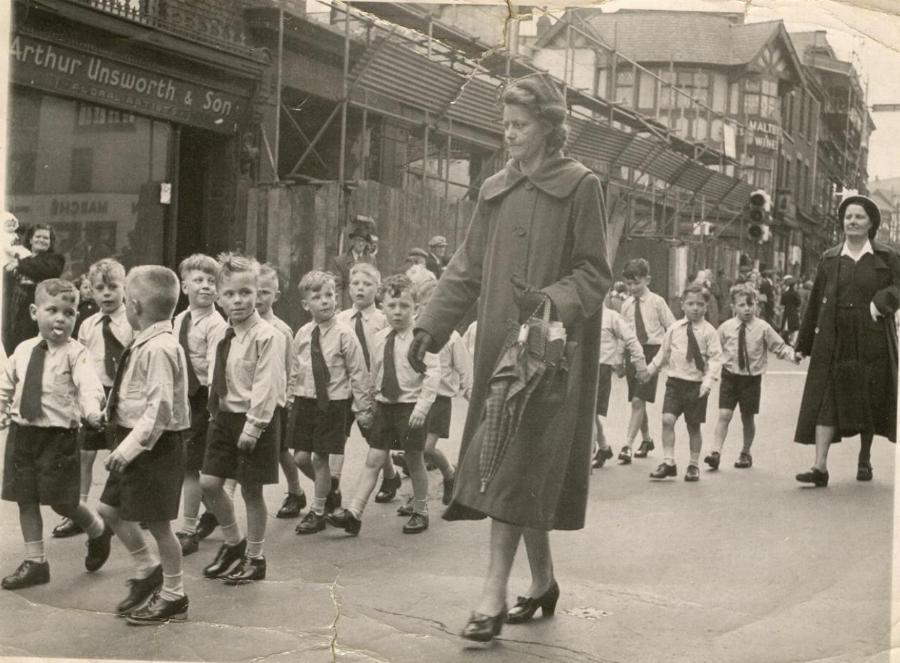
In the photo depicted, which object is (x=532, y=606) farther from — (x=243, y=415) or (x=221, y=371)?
(x=221, y=371)

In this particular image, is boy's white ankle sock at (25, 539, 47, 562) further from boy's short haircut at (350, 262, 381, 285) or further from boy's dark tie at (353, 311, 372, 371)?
boy's short haircut at (350, 262, 381, 285)

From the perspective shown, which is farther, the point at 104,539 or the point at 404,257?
the point at 404,257

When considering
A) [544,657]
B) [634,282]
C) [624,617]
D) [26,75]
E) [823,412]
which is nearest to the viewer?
[544,657]

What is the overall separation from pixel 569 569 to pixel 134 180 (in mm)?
3386

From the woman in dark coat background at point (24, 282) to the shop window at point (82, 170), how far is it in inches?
34.5

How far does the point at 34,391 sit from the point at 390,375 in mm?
1695

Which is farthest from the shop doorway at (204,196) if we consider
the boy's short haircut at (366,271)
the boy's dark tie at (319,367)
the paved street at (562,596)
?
the paved street at (562,596)

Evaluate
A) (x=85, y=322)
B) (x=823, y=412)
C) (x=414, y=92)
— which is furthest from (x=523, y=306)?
(x=414, y=92)

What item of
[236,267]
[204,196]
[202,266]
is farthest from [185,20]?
[236,267]

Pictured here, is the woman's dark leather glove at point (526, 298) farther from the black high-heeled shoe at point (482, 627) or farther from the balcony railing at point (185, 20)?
the balcony railing at point (185, 20)

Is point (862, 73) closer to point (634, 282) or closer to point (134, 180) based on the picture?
point (634, 282)

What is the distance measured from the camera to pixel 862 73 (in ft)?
13.7

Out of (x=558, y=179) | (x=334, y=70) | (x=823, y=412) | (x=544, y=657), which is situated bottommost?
(x=544, y=657)

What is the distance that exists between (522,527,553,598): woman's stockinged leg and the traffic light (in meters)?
2.35
